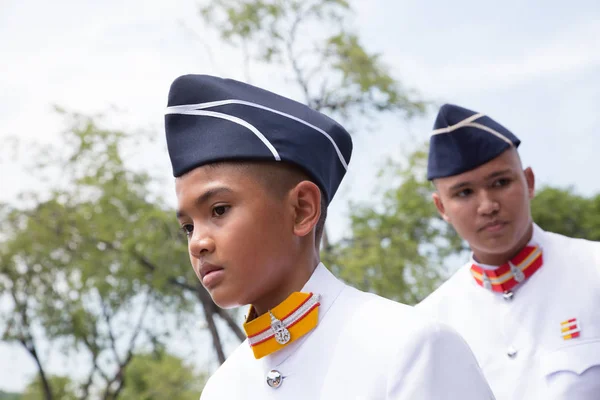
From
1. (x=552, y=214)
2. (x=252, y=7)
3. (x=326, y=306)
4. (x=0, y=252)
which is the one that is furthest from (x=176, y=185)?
(x=552, y=214)

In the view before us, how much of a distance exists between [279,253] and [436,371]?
0.56 meters

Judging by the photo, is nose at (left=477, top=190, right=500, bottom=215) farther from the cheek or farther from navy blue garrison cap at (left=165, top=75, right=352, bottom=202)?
navy blue garrison cap at (left=165, top=75, right=352, bottom=202)

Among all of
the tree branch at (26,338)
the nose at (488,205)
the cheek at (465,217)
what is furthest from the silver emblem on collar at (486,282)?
the tree branch at (26,338)

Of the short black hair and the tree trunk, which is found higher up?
the tree trunk

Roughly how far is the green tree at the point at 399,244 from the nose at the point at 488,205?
1350 centimetres

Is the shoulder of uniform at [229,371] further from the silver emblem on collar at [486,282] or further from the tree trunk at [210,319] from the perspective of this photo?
the tree trunk at [210,319]

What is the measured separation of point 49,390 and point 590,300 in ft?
79.7

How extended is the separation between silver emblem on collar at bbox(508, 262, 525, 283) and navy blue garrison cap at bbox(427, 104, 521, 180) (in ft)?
1.66

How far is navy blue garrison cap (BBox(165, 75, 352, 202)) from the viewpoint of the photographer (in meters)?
2.45

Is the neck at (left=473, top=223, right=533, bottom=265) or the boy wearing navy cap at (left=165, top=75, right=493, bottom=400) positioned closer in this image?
the boy wearing navy cap at (left=165, top=75, right=493, bottom=400)

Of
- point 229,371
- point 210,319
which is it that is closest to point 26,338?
point 210,319

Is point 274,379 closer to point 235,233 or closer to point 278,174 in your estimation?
point 235,233

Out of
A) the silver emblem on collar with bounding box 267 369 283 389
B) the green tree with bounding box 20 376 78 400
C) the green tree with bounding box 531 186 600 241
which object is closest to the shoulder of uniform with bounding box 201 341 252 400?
the silver emblem on collar with bounding box 267 369 283 389

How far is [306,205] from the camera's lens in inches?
96.7
